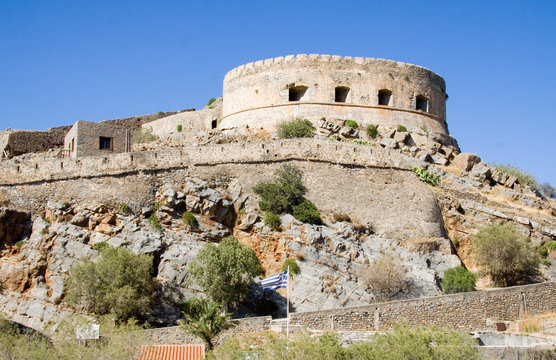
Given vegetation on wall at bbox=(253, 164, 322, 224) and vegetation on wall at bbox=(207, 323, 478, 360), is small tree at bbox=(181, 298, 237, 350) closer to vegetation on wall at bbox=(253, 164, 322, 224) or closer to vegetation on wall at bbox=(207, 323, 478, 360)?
vegetation on wall at bbox=(207, 323, 478, 360)

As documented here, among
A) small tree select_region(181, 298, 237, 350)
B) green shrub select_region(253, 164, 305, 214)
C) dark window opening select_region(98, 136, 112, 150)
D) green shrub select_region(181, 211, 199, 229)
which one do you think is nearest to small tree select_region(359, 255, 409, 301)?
green shrub select_region(253, 164, 305, 214)

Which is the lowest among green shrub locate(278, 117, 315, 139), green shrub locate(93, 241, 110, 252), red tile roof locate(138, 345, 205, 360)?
red tile roof locate(138, 345, 205, 360)

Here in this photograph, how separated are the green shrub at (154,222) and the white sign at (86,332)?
7.09 metres

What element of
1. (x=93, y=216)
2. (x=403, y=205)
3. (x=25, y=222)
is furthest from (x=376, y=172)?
(x=25, y=222)

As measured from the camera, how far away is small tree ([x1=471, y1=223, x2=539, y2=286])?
30500mm

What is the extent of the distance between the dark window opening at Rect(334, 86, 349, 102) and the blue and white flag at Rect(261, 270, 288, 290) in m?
17.2

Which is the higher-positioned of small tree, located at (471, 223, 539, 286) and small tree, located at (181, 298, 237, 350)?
small tree, located at (471, 223, 539, 286)

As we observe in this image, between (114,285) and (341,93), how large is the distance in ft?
67.0

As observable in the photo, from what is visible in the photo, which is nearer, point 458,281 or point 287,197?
point 458,281

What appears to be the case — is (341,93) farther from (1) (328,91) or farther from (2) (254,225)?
(2) (254,225)

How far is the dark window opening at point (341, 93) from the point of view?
42.0 meters

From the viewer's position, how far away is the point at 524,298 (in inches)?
1121

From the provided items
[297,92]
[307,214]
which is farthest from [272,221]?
[297,92]

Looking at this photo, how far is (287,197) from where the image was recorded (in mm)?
31953
